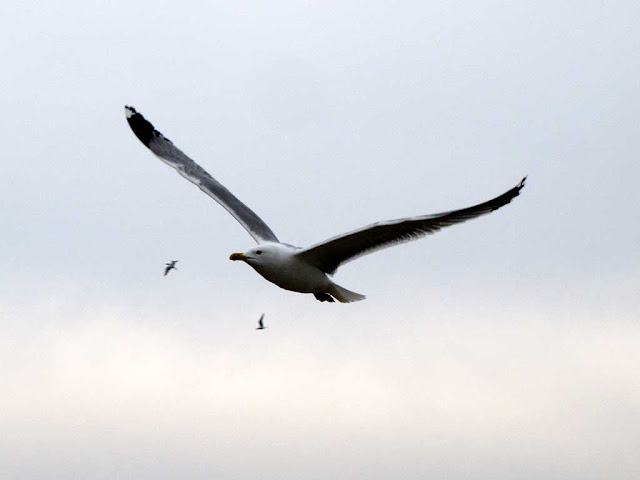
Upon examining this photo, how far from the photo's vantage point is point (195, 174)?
62.8 feet

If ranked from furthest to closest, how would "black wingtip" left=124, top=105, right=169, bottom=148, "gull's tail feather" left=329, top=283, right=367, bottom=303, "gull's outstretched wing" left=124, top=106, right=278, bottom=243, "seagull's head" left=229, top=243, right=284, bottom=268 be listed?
"black wingtip" left=124, top=105, right=169, bottom=148 < "gull's outstretched wing" left=124, top=106, right=278, bottom=243 < "gull's tail feather" left=329, top=283, right=367, bottom=303 < "seagull's head" left=229, top=243, right=284, bottom=268

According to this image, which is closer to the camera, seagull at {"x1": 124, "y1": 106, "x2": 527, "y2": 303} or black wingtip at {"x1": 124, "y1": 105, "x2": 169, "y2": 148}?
seagull at {"x1": 124, "y1": 106, "x2": 527, "y2": 303}

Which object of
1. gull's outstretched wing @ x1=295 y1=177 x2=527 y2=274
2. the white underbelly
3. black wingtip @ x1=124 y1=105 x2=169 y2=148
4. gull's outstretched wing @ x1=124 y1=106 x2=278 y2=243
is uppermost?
black wingtip @ x1=124 y1=105 x2=169 y2=148

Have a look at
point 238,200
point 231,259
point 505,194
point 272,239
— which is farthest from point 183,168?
point 505,194

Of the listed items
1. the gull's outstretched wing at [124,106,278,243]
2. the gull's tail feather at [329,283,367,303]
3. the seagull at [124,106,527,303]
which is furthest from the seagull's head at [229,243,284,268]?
the gull's outstretched wing at [124,106,278,243]

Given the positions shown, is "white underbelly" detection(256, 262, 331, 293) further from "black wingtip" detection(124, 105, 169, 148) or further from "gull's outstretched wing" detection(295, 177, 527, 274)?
"black wingtip" detection(124, 105, 169, 148)

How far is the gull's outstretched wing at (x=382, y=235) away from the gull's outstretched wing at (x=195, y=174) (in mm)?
1686

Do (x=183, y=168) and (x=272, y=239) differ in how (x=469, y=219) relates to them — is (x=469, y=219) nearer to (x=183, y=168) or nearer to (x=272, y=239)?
(x=272, y=239)

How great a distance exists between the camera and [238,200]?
59.7ft

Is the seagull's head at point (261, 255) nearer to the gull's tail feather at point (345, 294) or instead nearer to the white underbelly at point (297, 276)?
the white underbelly at point (297, 276)

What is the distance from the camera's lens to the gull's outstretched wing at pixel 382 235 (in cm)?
1367

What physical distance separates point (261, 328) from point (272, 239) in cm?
238

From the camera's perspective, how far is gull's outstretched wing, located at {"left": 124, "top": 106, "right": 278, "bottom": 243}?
17.2 m

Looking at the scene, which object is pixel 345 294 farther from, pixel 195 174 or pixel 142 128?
pixel 142 128
